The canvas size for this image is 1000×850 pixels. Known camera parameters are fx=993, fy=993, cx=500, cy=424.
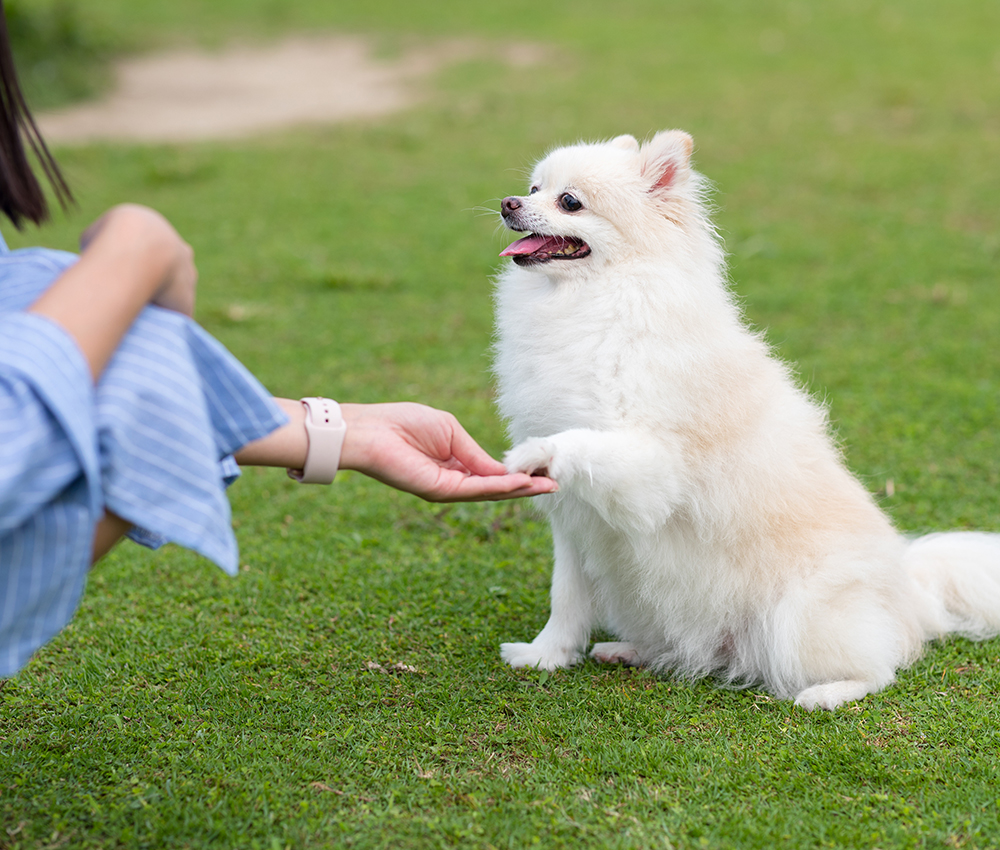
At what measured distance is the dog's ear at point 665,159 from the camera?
112 inches

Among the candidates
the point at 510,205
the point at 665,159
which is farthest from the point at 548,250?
the point at 665,159

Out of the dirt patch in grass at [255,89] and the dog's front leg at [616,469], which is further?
the dirt patch in grass at [255,89]

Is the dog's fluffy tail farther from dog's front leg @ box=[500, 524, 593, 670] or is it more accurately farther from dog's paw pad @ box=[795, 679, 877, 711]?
dog's front leg @ box=[500, 524, 593, 670]

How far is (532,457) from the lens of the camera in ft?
7.61

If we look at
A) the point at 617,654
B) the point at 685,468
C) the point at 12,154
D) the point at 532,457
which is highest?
the point at 12,154

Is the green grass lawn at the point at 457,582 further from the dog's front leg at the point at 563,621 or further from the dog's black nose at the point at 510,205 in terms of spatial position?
the dog's black nose at the point at 510,205

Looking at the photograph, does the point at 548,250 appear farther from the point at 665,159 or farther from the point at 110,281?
the point at 110,281

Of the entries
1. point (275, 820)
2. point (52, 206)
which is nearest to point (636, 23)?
point (52, 206)

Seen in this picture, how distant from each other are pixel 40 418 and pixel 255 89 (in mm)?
12202

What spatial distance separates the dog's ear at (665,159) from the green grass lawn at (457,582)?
4.75ft

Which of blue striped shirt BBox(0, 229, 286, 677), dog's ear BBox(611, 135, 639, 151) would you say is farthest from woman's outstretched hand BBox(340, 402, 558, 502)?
dog's ear BBox(611, 135, 639, 151)

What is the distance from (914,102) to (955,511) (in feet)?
25.9

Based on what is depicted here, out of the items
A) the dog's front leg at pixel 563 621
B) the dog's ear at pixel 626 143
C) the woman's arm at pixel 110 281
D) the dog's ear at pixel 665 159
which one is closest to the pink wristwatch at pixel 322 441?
the woman's arm at pixel 110 281

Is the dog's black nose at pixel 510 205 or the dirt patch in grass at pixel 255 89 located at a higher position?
the dog's black nose at pixel 510 205
